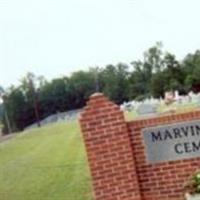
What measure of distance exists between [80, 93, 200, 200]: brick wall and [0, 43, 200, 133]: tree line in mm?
87564

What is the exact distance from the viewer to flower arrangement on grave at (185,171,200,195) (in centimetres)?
1015

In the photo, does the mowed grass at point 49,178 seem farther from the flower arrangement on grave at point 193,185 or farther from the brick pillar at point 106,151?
the flower arrangement on grave at point 193,185

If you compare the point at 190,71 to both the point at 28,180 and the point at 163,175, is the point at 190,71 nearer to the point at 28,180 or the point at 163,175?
the point at 28,180

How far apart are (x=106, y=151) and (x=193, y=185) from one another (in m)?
1.49

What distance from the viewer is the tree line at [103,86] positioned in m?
105

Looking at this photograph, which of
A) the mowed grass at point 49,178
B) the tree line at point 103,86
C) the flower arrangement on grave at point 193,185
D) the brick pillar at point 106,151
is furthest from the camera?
the tree line at point 103,86

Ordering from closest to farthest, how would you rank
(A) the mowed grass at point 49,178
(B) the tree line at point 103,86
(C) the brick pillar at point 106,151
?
(C) the brick pillar at point 106,151
(A) the mowed grass at point 49,178
(B) the tree line at point 103,86

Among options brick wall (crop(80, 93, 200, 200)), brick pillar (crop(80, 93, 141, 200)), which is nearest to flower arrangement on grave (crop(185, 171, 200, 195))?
brick wall (crop(80, 93, 200, 200))

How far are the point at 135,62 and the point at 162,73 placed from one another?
15.5 m

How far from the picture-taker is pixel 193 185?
33.9ft

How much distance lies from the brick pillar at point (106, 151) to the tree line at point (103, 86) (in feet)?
288

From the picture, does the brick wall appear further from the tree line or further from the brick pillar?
the tree line

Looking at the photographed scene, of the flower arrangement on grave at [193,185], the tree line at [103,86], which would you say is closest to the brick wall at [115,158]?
the flower arrangement on grave at [193,185]

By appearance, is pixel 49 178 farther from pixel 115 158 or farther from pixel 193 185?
pixel 193 185
